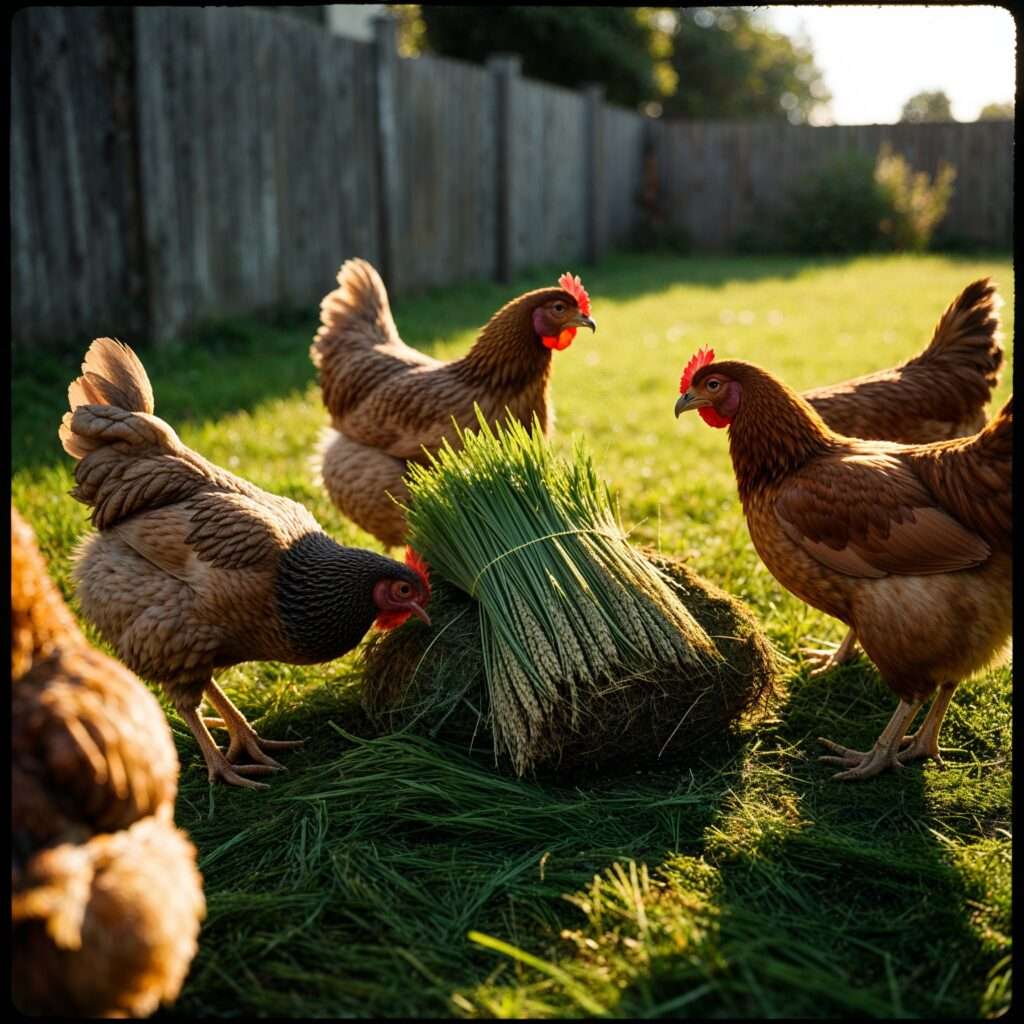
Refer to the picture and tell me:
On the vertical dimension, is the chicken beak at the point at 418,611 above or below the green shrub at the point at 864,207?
below

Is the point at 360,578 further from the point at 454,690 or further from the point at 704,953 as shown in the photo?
the point at 704,953

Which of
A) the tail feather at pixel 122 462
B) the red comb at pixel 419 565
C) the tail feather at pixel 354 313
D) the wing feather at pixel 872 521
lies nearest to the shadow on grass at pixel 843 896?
the wing feather at pixel 872 521

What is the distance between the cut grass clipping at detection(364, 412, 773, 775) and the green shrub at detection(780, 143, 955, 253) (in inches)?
661

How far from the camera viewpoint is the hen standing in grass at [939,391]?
13.1ft

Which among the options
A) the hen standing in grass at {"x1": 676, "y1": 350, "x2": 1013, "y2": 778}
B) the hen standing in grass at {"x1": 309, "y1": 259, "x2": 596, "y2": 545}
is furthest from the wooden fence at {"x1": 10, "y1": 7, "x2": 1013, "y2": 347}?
the hen standing in grass at {"x1": 676, "y1": 350, "x2": 1013, "y2": 778}

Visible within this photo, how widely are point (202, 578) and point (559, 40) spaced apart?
20846 mm

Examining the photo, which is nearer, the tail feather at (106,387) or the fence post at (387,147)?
the tail feather at (106,387)

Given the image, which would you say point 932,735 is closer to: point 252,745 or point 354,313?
point 252,745

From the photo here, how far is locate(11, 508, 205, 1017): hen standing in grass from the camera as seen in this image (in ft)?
5.06

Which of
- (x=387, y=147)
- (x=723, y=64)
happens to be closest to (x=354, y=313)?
(x=387, y=147)

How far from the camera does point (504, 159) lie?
13.5 metres

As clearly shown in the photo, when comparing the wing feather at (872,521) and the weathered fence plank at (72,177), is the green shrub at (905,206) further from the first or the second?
the wing feather at (872,521)

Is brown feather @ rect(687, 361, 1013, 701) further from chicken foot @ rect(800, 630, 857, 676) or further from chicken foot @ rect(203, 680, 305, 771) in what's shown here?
chicken foot @ rect(203, 680, 305, 771)

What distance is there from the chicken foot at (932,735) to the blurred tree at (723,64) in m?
27.6
